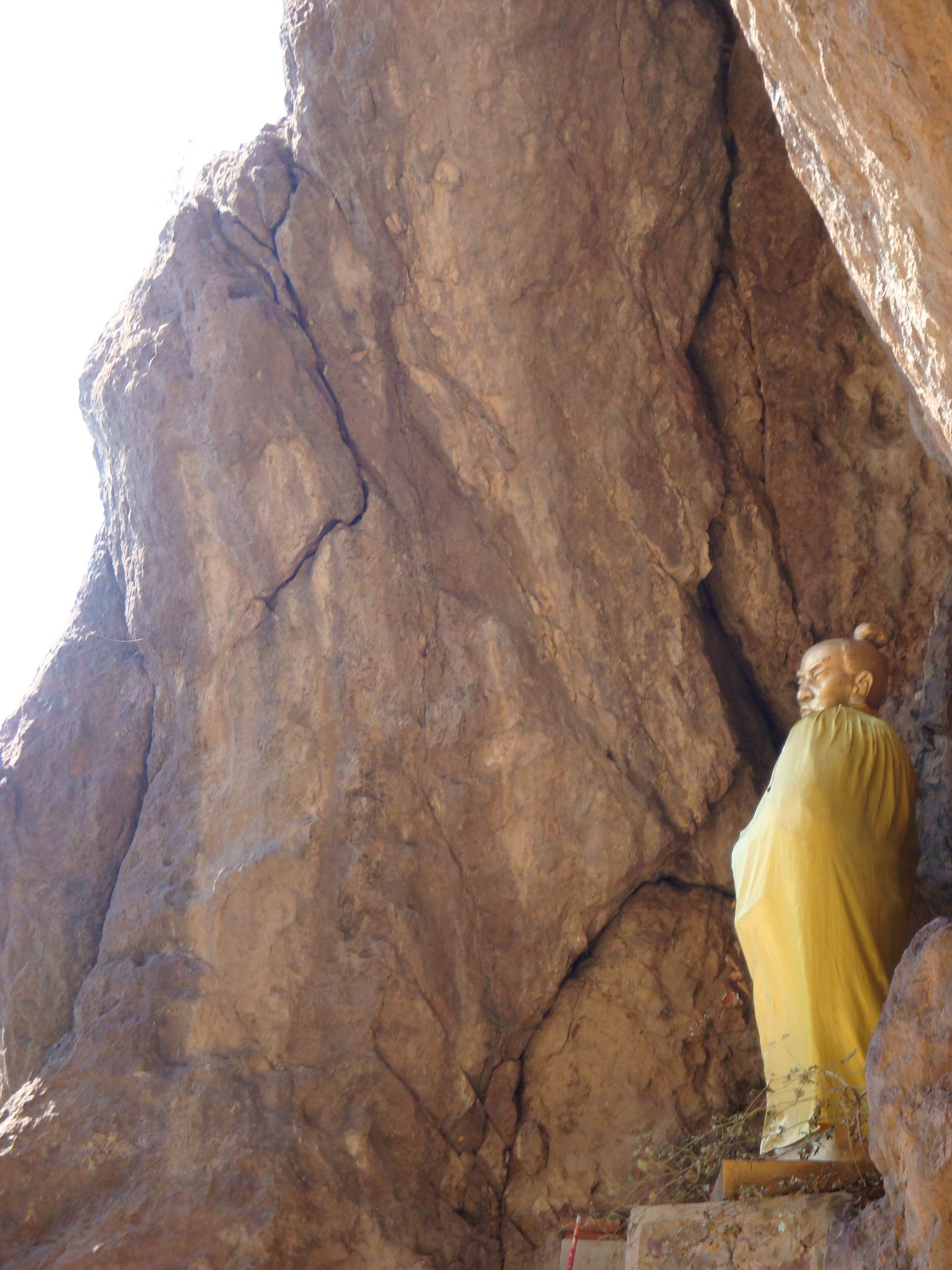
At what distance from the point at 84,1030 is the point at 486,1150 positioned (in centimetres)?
192

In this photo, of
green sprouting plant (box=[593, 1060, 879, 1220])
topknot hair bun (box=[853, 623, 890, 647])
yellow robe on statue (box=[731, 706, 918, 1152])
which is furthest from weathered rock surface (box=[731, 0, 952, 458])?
green sprouting plant (box=[593, 1060, 879, 1220])

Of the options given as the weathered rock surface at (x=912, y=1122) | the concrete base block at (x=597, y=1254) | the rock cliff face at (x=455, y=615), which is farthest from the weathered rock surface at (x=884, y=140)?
the concrete base block at (x=597, y=1254)

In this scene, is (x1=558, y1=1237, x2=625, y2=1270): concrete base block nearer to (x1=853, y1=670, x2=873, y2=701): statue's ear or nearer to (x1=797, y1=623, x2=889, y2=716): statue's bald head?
(x1=797, y1=623, x2=889, y2=716): statue's bald head

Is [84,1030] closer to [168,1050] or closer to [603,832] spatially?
[168,1050]

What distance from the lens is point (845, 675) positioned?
18.9 ft

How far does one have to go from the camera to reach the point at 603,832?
611 centimetres

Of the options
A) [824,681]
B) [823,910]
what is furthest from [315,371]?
[823,910]

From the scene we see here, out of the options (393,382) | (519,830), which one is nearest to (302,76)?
(393,382)

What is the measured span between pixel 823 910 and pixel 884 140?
9.30ft

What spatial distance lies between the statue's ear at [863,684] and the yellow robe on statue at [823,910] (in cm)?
41

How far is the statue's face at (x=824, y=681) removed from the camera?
5.73 meters

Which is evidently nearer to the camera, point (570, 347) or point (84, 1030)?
point (84, 1030)

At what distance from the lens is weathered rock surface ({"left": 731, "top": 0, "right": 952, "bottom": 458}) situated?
303 centimetres

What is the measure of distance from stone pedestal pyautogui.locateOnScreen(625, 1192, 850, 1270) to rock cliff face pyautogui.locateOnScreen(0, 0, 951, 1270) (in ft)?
5.26
